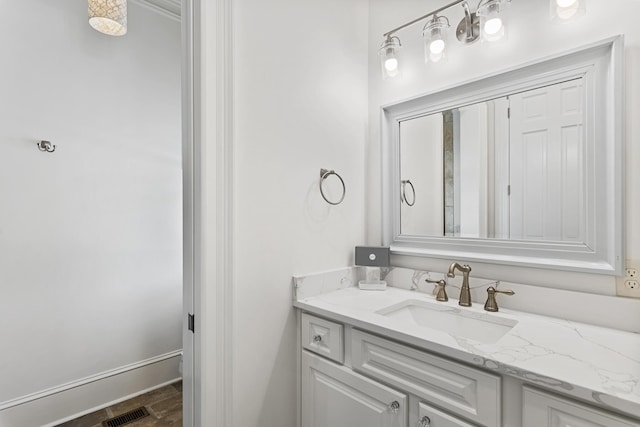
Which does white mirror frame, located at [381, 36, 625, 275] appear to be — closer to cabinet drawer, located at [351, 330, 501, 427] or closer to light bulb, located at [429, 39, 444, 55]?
light bulb, located at [429, 39, 444, 55]

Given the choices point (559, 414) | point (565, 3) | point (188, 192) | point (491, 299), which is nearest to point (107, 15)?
point (188, 192)

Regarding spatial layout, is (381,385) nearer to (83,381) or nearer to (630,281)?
(630,281)

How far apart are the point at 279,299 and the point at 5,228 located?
1.64 meters

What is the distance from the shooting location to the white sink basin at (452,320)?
3.88 ft

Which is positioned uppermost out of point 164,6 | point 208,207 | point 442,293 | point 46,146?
point 164,6

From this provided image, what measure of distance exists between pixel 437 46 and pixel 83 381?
9.09 feet

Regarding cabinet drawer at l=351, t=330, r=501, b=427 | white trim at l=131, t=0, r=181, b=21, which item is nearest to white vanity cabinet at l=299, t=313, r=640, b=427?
cabinet drawer at l=351, t=330, r=501, b=427

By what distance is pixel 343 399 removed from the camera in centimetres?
118

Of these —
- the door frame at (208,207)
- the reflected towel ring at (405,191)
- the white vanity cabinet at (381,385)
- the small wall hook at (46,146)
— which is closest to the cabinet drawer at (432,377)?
the white vanity cabinet at (381,385)

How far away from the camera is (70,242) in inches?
75.3

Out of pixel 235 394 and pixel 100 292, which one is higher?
pixel 100 292

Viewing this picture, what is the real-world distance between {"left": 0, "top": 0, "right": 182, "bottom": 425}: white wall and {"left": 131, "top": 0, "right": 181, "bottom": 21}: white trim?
0.05 meters

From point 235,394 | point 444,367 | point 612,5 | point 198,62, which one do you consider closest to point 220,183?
point 198,62

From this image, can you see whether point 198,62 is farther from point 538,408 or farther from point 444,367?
point 538,408
